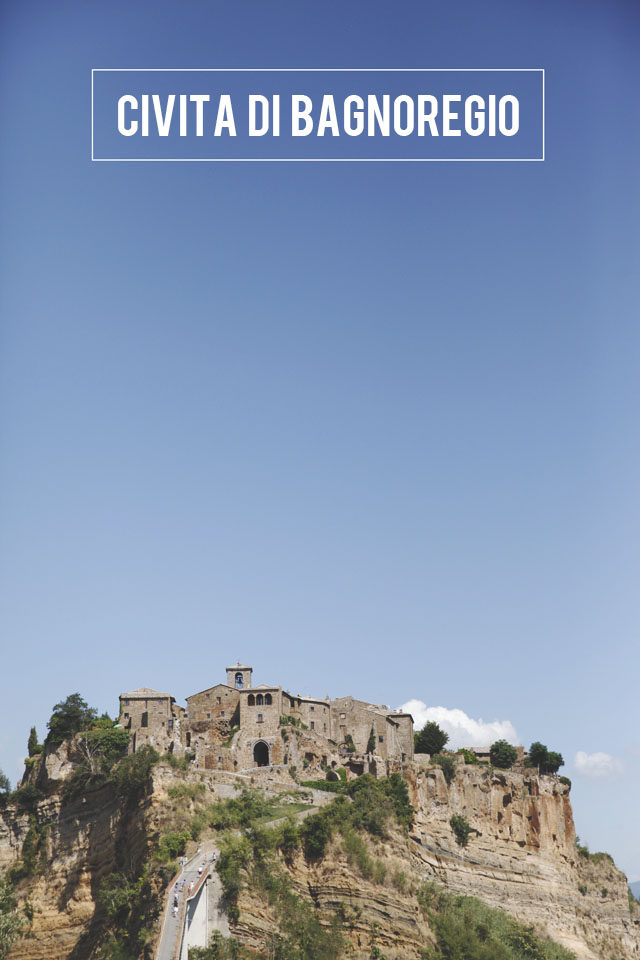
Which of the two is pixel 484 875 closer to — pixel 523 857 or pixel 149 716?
pixel 523 857

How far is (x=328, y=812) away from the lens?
60.7m

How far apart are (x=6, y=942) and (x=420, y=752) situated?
2952 cm

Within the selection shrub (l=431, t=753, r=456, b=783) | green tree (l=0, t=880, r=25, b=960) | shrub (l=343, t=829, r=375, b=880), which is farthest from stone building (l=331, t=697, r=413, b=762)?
green tree (l=0, t=880, r=25, b=960)

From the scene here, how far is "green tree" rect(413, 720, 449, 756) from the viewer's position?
77.4 meters

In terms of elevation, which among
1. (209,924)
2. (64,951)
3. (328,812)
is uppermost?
(328,812)

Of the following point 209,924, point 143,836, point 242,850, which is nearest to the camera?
point 209,924

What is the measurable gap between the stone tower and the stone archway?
5.45 m

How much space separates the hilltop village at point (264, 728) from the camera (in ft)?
226

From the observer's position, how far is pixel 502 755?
8206 centimetres

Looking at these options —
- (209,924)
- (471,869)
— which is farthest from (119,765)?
Answer: (471,869)

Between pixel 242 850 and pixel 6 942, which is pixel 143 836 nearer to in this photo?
pixel 242 850

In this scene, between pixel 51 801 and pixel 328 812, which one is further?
pixel 51 801

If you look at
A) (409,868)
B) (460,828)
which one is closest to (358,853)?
(409,868)

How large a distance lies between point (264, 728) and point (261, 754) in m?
1.69
